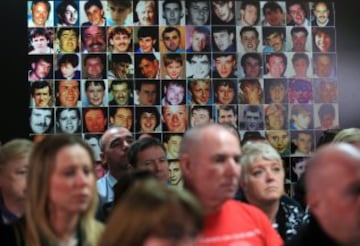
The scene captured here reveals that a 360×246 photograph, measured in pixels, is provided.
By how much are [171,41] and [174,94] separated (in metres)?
0.44

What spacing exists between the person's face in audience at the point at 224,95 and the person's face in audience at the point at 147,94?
1.71 ft

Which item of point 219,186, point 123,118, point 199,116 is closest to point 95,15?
point 123,118

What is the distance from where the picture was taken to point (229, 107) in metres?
5.04

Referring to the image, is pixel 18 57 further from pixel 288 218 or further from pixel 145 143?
pixel 288 218

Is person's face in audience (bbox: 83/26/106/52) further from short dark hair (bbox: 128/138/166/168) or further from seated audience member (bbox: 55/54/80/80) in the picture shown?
short dark hair (bbox: 128/138/166/168)

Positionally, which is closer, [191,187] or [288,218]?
[191,187]

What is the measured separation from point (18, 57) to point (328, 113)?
8.56 feet

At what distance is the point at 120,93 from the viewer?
494 centimetres

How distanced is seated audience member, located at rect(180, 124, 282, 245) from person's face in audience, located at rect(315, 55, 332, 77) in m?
2.63

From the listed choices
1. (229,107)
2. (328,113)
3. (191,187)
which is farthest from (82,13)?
(191,187)

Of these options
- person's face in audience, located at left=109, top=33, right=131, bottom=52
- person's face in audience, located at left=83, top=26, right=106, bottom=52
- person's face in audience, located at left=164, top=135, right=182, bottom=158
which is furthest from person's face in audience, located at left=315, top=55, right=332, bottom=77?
person's face in audience, located at left=83, top=26, right=106, bottom=52

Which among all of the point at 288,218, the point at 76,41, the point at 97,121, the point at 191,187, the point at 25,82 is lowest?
the point at 288,218

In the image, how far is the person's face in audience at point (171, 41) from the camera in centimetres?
500

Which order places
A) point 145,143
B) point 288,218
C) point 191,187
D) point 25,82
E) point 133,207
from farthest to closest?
point 25,82
point 145,143
point 288,218
point 191,187
point 133,207
